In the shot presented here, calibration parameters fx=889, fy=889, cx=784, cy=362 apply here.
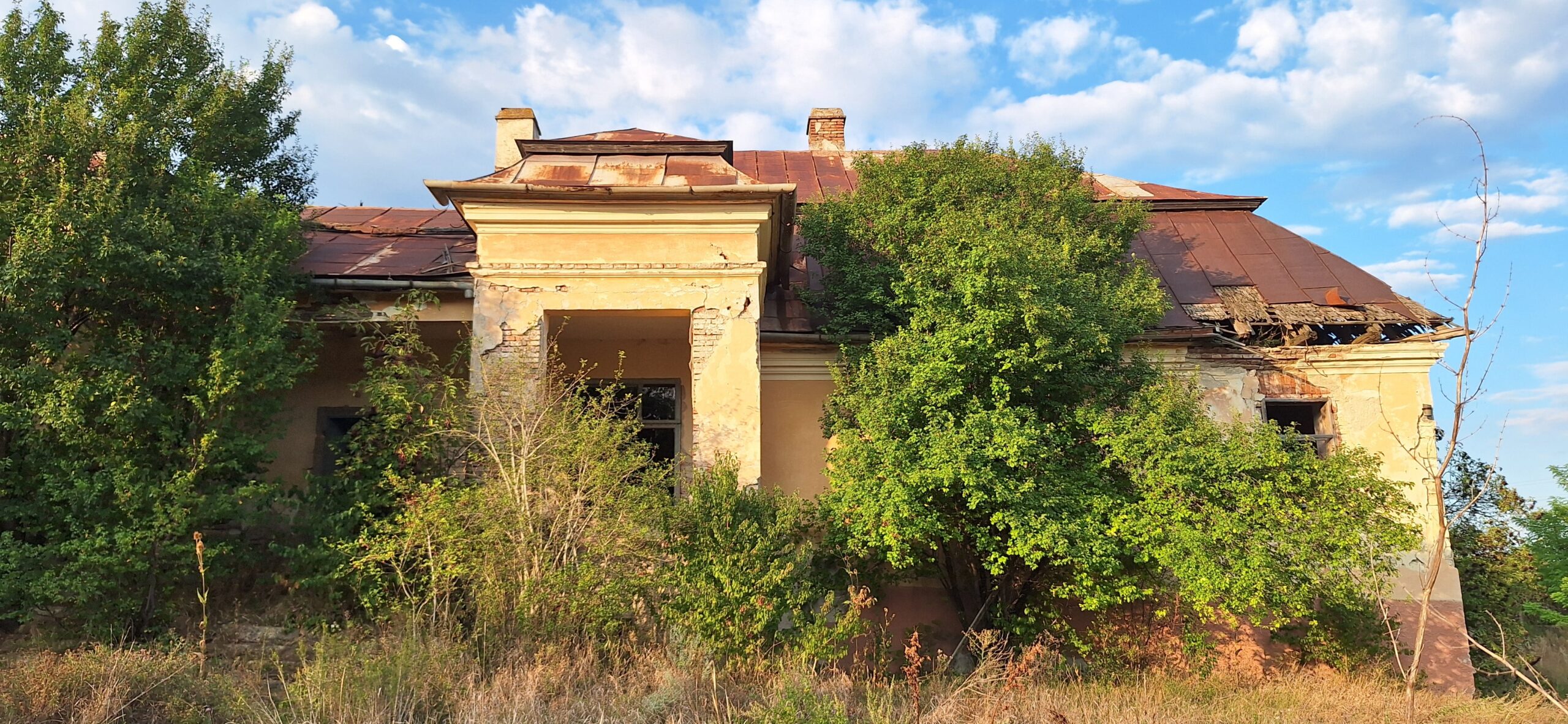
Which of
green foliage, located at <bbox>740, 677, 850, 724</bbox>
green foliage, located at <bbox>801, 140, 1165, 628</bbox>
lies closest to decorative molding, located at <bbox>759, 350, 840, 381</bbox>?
green foliage, located at <bbox>801, 140, 1165, 628</bbox>

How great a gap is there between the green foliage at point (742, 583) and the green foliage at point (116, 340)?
383cm

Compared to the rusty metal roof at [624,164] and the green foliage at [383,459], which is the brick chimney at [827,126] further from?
the green foliage at [383,459]

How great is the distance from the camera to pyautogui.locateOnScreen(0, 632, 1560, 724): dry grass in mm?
5664

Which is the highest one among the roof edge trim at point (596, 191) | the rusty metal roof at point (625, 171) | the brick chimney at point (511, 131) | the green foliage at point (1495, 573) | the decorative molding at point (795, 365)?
the brick chimney at point (511, 131)

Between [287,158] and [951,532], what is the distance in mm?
8992

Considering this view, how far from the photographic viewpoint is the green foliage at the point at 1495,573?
11.1 m

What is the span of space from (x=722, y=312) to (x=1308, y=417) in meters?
7.88

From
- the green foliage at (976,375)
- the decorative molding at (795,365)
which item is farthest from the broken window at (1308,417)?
the decorative molding at (795,365)

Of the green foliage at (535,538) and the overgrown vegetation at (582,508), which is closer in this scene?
the overgrown vegetation at (582,508)

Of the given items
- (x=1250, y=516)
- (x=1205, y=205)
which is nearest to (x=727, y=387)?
(x=1250, y=516)

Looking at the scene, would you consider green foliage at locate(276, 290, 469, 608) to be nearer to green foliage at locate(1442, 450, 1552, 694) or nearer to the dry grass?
the dry grass

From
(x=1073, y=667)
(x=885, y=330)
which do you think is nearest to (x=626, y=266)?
(x=885, y=330)

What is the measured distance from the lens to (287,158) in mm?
10812

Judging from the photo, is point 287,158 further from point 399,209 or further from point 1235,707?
point 1235,707
